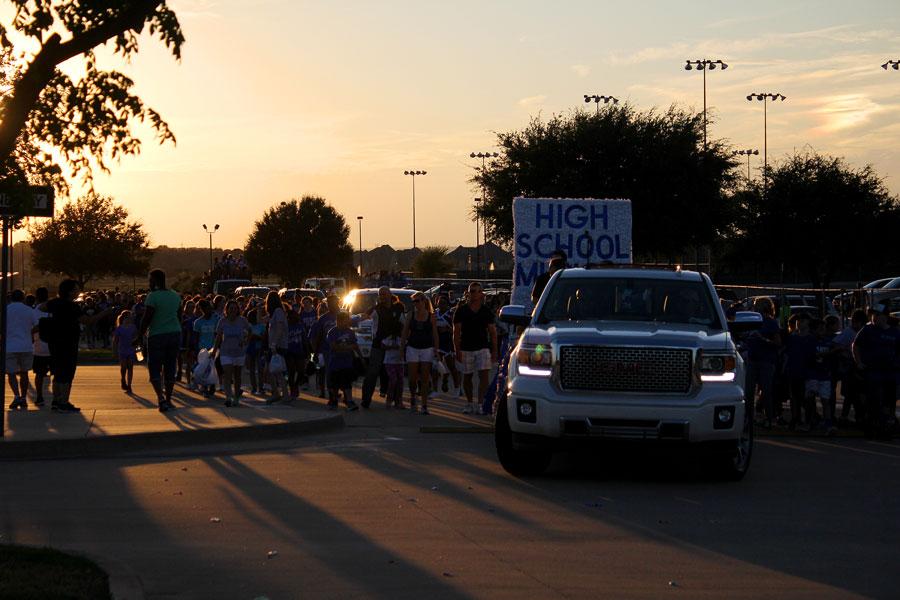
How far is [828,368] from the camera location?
18406mm

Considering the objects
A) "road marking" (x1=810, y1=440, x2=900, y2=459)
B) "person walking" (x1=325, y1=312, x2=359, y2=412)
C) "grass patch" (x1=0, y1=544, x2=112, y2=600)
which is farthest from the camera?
"person walking" (x1=325, y1=312, x2=359, y2=412)

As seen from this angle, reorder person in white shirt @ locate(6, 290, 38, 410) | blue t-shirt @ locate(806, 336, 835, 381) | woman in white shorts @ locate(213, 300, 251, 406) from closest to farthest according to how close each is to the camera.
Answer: blue t-shirt @ locate(806, 336, 835, 381) → person in white shirt @ locate(6, 290, 38, 410) → woman in white shorts @ locate(213, 300, 251, 406)

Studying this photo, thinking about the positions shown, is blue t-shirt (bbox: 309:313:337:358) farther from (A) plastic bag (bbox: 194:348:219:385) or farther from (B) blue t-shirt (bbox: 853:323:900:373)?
(B) blue t-shirt (bbox: 853:323:900:373)

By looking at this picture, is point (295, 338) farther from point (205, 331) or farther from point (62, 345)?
point (62, 345)

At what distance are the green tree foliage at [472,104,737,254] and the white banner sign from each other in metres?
36.9

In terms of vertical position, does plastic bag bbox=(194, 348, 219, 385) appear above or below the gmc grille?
below

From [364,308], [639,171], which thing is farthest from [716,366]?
[639,171]

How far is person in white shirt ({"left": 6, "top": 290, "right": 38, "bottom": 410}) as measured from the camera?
20.3 meters

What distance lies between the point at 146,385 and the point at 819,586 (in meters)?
20.8

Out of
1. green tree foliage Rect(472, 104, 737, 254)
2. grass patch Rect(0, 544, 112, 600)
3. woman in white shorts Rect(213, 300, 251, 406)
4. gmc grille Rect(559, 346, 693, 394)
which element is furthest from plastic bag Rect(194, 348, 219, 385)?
green tree foliage Rect(472, 104, 737, 254)

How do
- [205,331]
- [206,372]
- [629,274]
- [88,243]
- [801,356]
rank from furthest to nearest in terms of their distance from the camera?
[88,243]
[205,331]
[206,372]
[801,356]
[629,274]

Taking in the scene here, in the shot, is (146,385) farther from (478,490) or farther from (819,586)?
(819,586)

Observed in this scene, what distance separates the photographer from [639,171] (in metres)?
58.7

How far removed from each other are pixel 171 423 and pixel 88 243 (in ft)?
273
